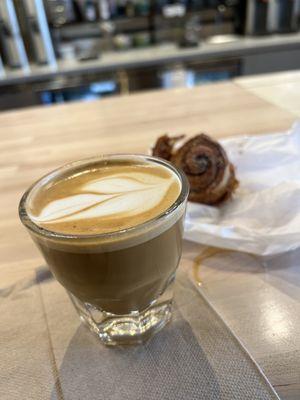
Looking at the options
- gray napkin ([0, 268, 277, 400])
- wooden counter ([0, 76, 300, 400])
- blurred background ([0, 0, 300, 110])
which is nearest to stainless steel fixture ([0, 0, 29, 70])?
blurred background ([0, 0, 300, 110])

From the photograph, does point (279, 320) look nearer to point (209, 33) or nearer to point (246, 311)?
point (246, 311)

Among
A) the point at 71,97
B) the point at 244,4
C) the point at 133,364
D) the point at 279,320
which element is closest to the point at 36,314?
the point at 133,364

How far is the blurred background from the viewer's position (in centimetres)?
201

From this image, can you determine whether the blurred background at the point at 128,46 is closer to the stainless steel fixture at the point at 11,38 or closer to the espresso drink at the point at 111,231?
the stainless steel fixture at the point at 11,38

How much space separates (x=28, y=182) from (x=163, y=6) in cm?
212

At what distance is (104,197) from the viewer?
0.39m

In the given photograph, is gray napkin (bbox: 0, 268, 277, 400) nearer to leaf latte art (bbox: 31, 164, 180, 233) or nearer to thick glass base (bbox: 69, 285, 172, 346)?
thick glass base (bbox: 69, 285, 172, 346)

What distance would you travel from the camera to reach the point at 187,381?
32 centimetres

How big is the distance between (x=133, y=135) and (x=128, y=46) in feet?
5.82

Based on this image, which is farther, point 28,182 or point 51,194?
point 28,182

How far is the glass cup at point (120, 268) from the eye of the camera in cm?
32

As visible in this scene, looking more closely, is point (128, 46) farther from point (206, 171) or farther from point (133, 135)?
point (206, 171)

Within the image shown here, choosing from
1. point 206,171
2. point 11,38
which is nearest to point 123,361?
point 206,171

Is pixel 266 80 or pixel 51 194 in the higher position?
pixel 51 194
